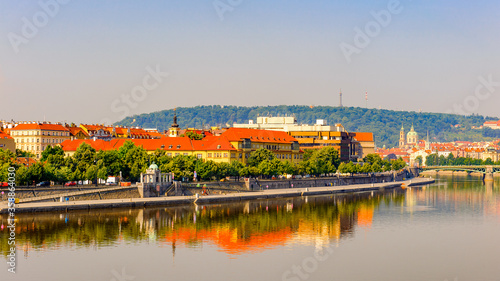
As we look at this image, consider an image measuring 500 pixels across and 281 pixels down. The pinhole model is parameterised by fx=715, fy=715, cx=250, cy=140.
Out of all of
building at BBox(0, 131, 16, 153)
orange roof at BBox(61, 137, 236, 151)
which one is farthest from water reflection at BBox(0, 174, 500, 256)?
building at BBox(0, 131, 16, 153)

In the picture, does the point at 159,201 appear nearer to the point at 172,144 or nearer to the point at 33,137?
the point at 172,144

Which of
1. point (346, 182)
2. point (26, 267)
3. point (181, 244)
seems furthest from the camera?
point (346, 182)

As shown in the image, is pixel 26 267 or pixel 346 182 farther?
pixel 346 182

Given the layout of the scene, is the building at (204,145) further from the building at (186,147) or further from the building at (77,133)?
the building at (77,133)

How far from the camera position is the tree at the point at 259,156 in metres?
127

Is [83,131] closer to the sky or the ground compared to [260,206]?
closer to the sky

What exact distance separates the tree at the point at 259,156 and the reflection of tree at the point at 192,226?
31.0 m

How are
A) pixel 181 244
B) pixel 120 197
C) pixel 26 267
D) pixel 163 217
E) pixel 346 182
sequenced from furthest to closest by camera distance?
pixel 346 182 < pixel 120 197 < pixel 163 217 < pixel 181 244 < pixel 26 267

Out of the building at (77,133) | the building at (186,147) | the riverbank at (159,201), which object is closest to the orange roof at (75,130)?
the building at (77,133)

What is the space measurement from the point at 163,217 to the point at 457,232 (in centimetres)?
3197

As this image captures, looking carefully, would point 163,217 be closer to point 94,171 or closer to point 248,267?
point 94,171

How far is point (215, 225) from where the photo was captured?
7625 cm

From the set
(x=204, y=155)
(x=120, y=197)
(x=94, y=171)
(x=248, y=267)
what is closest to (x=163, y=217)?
(x=120, y=197)

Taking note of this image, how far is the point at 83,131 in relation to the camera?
15388 cm
